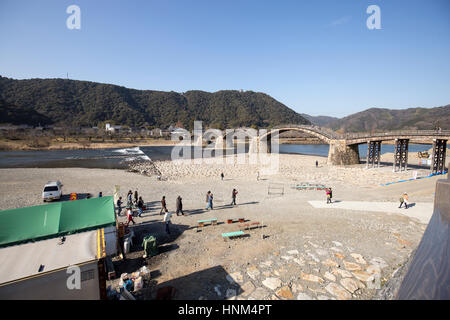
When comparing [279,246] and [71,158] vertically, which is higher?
[71,158]

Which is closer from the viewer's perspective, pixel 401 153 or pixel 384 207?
pixel 384 207

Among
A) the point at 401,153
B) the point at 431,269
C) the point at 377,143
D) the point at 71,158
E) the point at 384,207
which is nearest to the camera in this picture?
the point at 431,269

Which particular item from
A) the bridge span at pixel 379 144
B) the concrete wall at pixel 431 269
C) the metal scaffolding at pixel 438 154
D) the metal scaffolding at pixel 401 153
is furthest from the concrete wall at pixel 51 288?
the metal scaffolding at pixel 401 153

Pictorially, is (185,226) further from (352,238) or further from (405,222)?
(405,222)

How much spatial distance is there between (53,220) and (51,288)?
11.2 feet

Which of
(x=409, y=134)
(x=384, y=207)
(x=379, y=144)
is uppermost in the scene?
(x=409, y=134)

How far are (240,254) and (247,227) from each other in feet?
8.46

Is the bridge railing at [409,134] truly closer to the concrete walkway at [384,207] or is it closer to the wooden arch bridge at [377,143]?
the wooden arch bridge at [377,143]

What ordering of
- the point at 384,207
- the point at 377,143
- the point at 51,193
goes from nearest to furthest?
the point at 384,207, the point at 51,193, the point at 377,143

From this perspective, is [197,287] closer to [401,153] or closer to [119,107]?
[401,153]

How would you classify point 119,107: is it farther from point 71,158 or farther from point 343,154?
point 343,154

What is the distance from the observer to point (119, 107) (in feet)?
499

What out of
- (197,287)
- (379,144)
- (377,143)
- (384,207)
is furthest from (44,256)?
(377,143)
